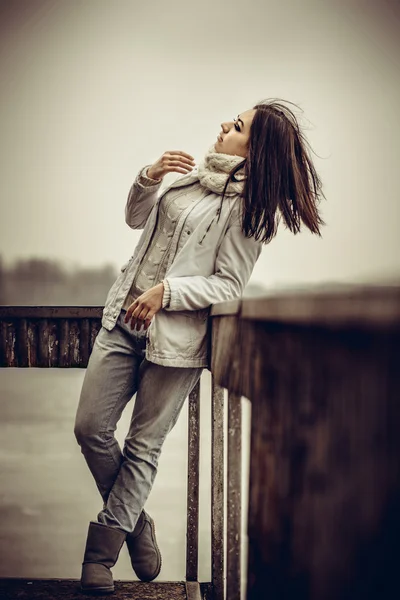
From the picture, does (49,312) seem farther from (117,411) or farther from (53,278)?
(53,278)

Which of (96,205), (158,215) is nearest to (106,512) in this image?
(158,215)

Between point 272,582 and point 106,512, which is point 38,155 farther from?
point 272,582

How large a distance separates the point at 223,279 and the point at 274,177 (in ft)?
0.87

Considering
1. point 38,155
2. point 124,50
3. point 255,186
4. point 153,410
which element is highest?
point 124,50

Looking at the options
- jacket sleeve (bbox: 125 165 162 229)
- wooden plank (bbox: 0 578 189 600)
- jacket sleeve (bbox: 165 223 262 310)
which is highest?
jacket sleeve (bbox: 125 165 162 229)

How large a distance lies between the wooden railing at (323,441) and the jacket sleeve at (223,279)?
58 cm

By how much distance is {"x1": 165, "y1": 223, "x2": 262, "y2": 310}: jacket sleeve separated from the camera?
1.58 m

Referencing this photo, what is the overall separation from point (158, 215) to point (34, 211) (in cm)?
→ 287

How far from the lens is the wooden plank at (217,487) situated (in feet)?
6.68

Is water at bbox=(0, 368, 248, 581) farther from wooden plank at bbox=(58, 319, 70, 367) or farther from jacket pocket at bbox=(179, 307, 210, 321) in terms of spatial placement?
jacket pocket at bbox=(179, 307, 210, 321)

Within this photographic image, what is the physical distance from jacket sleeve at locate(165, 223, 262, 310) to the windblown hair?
35 millimetres

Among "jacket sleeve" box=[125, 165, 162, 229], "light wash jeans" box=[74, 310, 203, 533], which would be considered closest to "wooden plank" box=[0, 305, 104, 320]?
"jacket sleeve" box=[125, 165, 162, 229]

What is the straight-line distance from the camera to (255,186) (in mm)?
1677

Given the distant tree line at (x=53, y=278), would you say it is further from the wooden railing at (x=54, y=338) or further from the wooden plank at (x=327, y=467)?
the wooden plank at (x=327, y=467)
